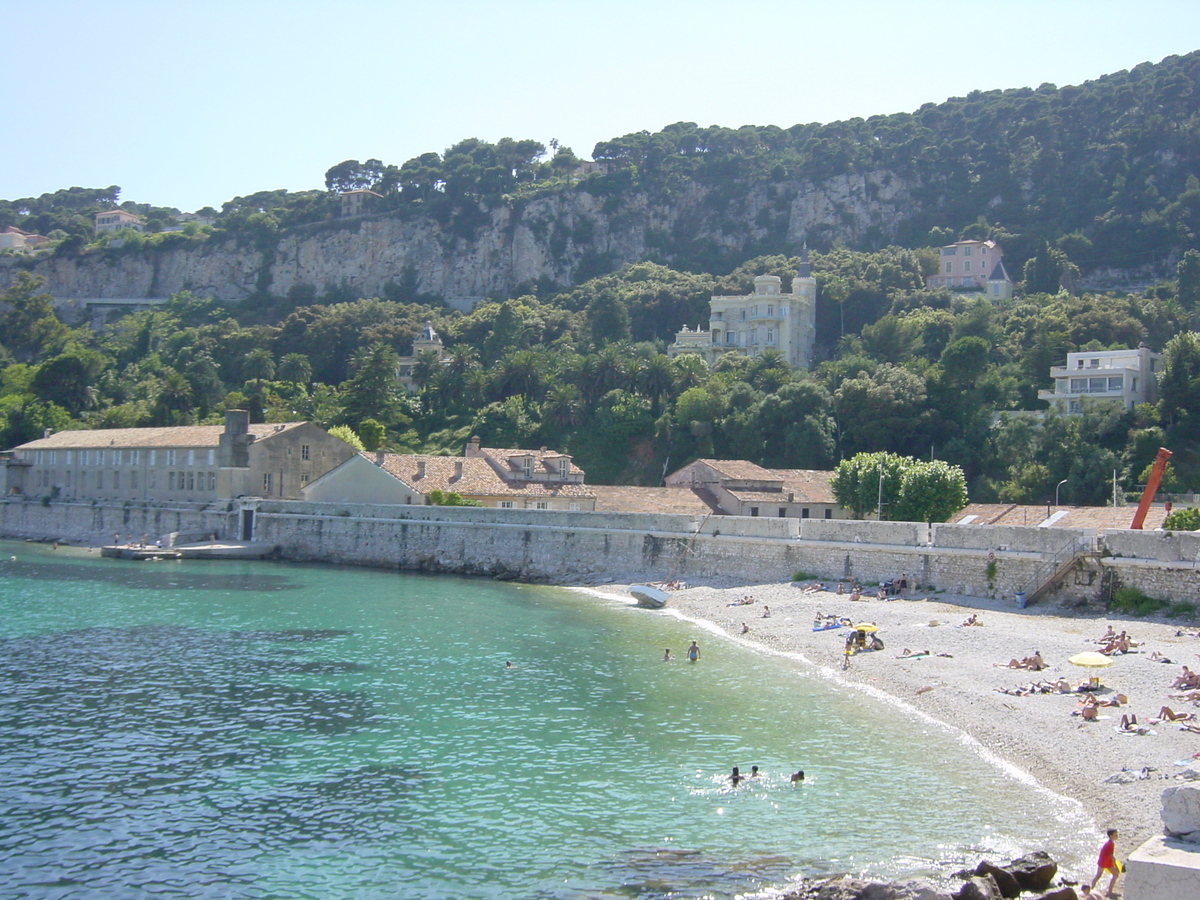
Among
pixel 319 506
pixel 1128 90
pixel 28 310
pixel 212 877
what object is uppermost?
pixel 1128 90

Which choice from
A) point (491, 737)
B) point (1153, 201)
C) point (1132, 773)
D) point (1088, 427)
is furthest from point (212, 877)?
point (1153, 201)

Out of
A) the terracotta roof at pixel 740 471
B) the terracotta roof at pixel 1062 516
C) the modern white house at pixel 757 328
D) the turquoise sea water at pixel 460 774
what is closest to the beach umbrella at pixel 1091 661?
the turquoise sea water at pixel 460 774

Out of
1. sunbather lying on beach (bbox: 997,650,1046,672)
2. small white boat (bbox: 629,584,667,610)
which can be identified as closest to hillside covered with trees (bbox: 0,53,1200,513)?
small white boat (bbox: 629,584,667,610)

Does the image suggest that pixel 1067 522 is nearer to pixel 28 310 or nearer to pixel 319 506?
pixel 319 506

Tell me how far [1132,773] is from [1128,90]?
137046mm

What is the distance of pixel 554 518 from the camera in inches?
1876

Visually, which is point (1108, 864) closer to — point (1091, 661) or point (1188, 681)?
point (1091, 661)

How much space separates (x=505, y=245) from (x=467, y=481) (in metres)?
90.6

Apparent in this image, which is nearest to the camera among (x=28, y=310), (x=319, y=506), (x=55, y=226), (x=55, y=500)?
(x=319, y=506)

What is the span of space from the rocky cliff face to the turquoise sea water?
112478 millimetres

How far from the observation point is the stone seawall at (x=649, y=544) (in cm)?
3069

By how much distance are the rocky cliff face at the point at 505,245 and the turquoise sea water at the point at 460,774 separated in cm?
11248

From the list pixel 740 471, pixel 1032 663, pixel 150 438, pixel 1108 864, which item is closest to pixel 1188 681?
pixel 1032 663

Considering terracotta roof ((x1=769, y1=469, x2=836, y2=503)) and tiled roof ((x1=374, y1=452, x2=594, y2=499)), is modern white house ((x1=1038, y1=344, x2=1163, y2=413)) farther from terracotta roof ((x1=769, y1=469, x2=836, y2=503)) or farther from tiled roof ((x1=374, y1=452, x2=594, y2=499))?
→ tiled roof ((x1=374, y1=452, x2=594, y2=499))
